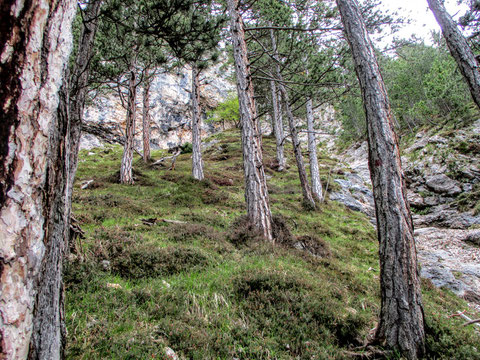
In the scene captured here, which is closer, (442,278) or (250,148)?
(250,148)

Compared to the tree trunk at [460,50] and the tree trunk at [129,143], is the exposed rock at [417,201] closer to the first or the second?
the tree trunk at [460,50]

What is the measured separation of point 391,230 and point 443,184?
16587mm

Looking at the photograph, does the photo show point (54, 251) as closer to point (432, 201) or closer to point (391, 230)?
point (391, 230)

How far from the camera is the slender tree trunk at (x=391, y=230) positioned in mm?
2822

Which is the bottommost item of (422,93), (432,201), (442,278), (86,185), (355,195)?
(442,278)

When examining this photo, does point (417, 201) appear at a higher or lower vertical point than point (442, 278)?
higher

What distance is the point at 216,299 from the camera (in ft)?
11.0

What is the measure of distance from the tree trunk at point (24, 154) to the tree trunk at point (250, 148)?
531 centimetres

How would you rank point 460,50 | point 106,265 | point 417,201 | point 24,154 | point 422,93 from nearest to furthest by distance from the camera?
point 24,154
point 106,265
point 460,50
point 417,201
point 422,93

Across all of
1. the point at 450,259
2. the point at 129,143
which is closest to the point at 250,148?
the point at 450,259

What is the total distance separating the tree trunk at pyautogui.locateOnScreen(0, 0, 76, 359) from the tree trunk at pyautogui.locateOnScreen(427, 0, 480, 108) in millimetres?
8932

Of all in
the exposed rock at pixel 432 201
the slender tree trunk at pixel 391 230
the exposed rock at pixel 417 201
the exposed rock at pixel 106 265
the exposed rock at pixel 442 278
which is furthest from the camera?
the exposed rock at pixel 417 201

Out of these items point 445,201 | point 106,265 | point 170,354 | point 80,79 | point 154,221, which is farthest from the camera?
point 445,201

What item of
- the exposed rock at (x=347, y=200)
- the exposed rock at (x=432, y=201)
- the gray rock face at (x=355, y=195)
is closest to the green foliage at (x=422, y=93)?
the gray rock face at (x=355, y=195)
